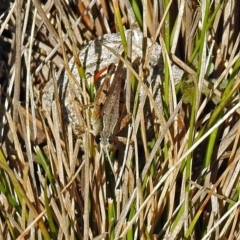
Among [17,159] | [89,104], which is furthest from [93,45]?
[17,159]

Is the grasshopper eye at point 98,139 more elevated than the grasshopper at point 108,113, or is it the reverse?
the grasshopper at point 108,113

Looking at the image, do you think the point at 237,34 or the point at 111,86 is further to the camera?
the point at 237,34

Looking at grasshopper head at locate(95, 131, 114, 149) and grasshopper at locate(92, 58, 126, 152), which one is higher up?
grasshopper at locate(92, 58, 126, 152)

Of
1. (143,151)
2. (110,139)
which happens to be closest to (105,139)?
(110,139)

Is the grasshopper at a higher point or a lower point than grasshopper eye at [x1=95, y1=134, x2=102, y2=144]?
higher

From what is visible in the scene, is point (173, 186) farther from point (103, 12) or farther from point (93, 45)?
point (103, 12)

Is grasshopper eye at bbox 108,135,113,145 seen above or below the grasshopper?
below

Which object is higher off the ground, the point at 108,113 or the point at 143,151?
the point at 108,113

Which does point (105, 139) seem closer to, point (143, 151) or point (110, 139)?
point (110, 139)
